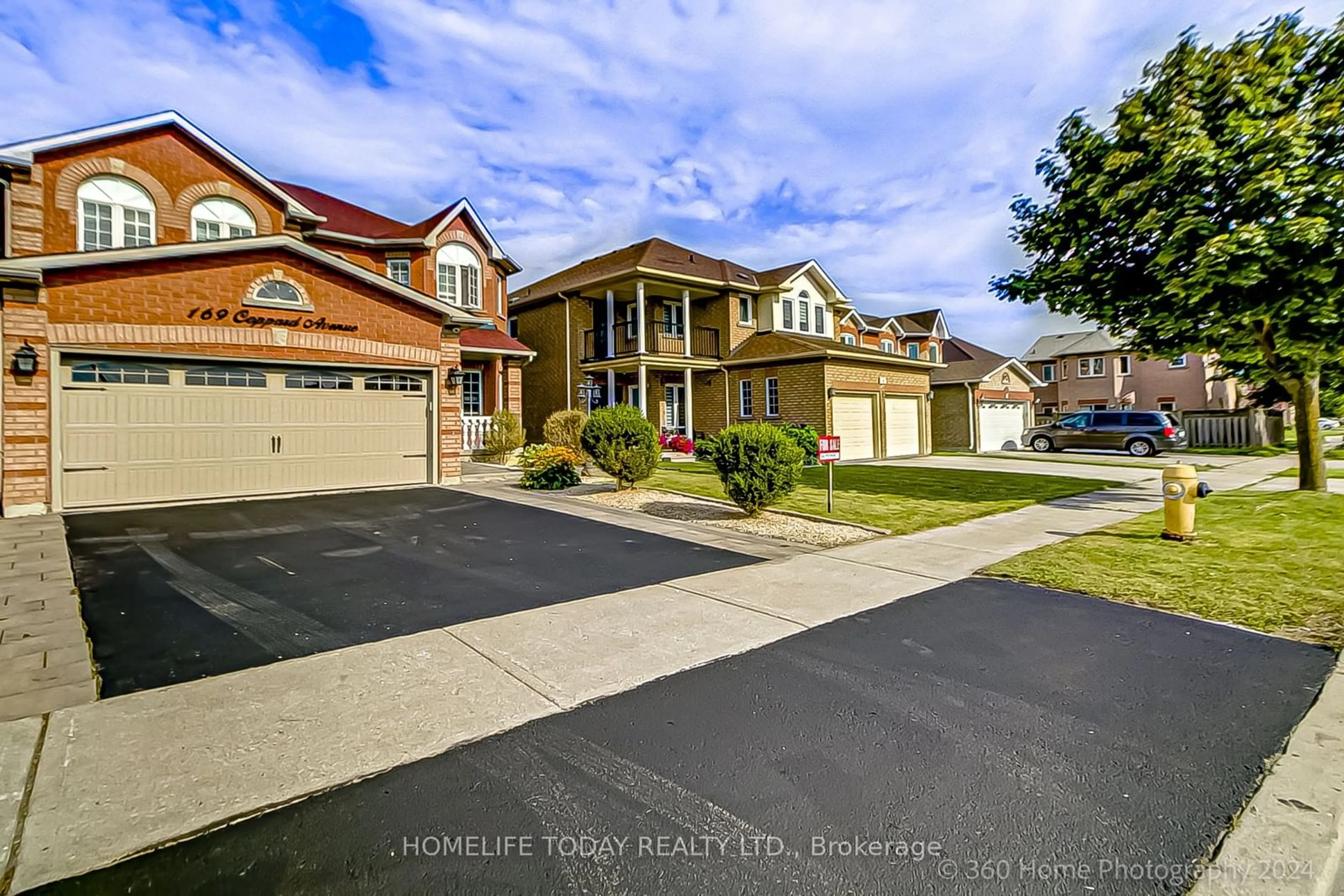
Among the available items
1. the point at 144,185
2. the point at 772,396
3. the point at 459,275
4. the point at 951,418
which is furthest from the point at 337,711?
the point at 951,418

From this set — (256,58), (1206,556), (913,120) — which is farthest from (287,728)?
(913,120)

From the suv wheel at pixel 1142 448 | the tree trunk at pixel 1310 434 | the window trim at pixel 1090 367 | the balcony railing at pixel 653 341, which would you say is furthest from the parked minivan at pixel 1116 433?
the balcony railing at pixel 653 341

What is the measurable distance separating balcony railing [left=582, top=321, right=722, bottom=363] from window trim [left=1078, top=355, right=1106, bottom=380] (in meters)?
29.1

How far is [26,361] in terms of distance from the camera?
8992 millimetres

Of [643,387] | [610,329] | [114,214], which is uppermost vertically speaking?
[114,214]

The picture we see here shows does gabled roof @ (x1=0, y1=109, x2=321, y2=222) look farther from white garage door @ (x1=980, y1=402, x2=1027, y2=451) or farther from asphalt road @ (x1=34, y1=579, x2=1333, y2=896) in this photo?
white garage door @ (x1=980, y1=402, x2=1027, y2=451)

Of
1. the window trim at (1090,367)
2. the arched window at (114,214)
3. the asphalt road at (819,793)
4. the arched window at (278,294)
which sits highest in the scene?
the arched window at (114,214)

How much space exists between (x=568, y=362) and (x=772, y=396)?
757 cm

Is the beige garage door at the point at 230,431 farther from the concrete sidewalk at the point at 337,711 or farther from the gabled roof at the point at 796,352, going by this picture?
the gabled roof at the point at 796,352

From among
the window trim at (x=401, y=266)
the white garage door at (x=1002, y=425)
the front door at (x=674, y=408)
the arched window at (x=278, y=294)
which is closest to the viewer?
the arched window at (x=278, y=294)

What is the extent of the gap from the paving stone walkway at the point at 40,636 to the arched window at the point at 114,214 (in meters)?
10.3

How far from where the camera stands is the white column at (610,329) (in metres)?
21.7

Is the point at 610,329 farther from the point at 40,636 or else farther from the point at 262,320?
the point at 40,636

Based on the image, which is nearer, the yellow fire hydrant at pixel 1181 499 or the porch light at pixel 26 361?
the yellow fire hydrant at pixel 1181 499
